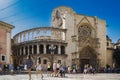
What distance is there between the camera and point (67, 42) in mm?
53688

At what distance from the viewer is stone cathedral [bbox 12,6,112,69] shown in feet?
169

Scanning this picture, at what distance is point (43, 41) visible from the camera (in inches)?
2003

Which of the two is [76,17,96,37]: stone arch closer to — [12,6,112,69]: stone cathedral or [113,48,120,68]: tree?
[12,6,112,69]: stone cathedral

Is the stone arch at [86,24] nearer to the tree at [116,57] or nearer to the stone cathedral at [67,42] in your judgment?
the stone cathedral at [67,42]

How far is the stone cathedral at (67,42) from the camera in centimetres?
5143

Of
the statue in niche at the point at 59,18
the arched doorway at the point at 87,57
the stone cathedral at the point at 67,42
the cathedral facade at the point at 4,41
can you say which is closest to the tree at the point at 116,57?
the stone cathedral at the point at 67,42

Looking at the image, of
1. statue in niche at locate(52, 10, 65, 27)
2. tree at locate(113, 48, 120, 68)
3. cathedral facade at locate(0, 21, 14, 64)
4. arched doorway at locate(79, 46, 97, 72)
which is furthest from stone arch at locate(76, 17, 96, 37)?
cathedral facade at locate(0, 21, 14, 64)

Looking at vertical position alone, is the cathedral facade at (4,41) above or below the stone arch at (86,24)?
below

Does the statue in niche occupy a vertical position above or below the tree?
above

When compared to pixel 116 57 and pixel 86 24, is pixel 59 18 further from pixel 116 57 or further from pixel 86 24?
pixel 116 57

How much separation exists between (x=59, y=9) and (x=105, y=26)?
13117mm

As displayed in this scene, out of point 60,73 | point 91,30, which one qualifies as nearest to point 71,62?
point 91,30

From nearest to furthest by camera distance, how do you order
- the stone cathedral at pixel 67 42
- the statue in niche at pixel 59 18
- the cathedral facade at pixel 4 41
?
the cathedral facade at pixel 4 41 < the stone cathedral at pixel 67 42 < the statue in niche at pixel 59 18

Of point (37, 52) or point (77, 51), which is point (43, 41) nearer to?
point (37, 52)
